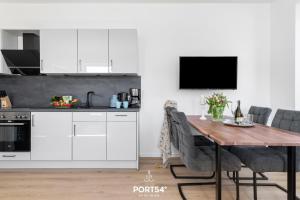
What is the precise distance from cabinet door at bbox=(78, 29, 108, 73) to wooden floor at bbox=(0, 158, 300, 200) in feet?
4.98

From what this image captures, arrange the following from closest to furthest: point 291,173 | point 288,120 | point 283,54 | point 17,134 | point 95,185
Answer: point 291,173
point 288,120
point 95,185
point 17,134
point 283,54

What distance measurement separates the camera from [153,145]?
159 inches

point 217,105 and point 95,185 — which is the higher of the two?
point 217,105

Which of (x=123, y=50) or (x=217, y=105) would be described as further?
(x=123, y=50)

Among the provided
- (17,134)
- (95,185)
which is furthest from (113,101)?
(17,134)

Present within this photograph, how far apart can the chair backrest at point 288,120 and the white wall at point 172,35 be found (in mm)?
1401

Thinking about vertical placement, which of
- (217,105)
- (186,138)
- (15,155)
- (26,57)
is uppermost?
(26,57)

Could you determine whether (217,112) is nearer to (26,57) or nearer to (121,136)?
(121,136)

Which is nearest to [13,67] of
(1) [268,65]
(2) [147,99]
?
(2) [147,99]

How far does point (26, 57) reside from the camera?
3602 millimetres

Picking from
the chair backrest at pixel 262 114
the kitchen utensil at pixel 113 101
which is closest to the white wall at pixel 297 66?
the chair backrest at pixel 262 114

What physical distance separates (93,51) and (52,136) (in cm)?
137

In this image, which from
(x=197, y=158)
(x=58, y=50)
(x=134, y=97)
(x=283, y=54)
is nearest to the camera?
(x=197, y=158)

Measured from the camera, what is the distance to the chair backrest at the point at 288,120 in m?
2.43
